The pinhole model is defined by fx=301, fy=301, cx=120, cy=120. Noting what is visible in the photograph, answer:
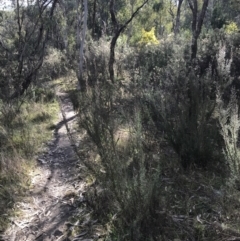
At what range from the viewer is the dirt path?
302 cm

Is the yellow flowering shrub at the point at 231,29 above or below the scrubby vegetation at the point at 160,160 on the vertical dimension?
above

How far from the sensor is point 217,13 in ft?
62.0

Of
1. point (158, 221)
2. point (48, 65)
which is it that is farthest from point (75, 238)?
point (48, 65)

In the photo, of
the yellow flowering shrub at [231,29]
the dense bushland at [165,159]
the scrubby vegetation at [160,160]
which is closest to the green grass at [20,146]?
the scrubby vegetation at [160,160]

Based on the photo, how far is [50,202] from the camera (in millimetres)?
3559

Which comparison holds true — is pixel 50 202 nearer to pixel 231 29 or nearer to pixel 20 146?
pixel 20 146

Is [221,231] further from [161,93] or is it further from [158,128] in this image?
[161,93]

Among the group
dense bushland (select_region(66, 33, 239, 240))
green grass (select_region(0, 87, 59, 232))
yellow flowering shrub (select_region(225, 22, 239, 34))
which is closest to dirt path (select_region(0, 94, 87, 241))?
green grass (select_region(0, 87, 59, 232))

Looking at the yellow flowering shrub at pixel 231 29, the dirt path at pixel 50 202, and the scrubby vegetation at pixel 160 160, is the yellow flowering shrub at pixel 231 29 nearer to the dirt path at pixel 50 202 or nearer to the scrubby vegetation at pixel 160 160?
the scrubby vegetation at pixel 160 160

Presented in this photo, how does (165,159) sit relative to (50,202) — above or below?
above

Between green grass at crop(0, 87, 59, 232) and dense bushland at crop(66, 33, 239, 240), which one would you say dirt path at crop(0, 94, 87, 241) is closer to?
green grass at crop(0, 87, 59, 232)

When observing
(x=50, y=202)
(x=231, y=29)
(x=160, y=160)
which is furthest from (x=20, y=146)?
(x=231, y=29)

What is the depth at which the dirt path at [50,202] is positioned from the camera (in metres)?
3.02

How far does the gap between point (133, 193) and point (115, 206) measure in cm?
45
